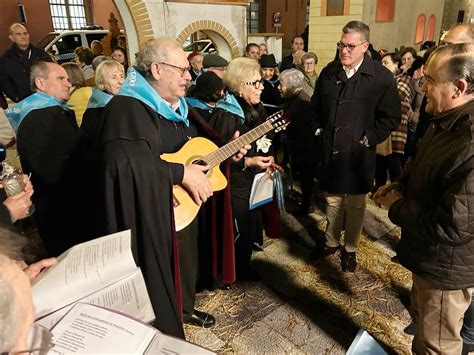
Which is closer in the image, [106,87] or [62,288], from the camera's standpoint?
[62,288]

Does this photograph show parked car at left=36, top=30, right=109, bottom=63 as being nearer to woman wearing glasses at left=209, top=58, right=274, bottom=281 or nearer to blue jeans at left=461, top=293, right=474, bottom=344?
woman wearing glasses at left=209, top=58, right=274, bottom=281

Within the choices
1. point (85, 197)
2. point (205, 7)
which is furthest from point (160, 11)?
point (85, 197)

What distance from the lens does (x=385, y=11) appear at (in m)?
10.6

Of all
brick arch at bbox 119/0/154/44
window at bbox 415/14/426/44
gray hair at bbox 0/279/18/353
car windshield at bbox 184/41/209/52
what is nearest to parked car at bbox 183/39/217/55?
car windshield at bbox 184/41/209/52

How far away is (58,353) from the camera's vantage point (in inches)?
37.4

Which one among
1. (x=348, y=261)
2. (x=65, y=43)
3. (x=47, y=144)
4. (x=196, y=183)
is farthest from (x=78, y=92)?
(x=65, y=43)

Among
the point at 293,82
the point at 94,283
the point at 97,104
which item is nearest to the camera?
the point at 94,283

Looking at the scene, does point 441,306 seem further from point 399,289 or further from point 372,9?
point 372,9

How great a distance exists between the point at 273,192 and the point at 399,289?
4.43 feet

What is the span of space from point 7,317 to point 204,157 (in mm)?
1693

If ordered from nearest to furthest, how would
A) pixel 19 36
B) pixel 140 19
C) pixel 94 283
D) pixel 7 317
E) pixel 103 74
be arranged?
pixel 7 317 < pixel 94 283 < pixel 103 74 < pixel 19 36 < pixel 140 19

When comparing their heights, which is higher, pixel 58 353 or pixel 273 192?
pixel 58 353

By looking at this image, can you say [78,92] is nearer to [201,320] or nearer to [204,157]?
[204,157]

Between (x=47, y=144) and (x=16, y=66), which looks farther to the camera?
(x=16, y=66)
